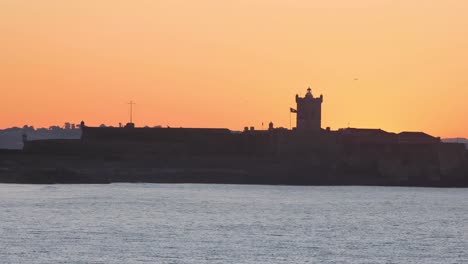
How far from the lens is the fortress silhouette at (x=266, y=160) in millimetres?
167125

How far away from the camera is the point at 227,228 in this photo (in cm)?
8956

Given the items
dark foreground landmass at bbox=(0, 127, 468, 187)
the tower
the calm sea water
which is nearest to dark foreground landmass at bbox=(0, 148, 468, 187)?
dark foreground landmass at bbox=(0, 127, 468, 187)

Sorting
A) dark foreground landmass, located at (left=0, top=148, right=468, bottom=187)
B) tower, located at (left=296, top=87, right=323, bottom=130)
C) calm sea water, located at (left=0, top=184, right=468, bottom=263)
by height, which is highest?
tower, located at (left=296, top=87, right=323, bottom=130)

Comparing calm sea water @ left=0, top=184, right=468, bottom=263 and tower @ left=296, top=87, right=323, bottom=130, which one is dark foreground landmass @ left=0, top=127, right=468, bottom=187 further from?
calm sea water @ left=0, top=184, right=468, bottom=263

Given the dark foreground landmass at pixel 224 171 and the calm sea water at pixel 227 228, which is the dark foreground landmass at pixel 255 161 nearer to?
the dark foreground landmass at pixel 224 171

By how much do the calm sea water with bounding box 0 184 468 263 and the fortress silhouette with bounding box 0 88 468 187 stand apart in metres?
27.5

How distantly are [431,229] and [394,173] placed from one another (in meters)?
76.8

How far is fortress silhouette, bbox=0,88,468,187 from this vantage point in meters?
167

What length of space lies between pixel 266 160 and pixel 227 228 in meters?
79.4

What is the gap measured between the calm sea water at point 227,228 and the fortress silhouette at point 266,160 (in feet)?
90.3

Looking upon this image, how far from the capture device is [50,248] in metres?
74.4

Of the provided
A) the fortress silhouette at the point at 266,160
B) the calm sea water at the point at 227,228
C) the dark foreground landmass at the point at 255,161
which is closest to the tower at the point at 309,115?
the fortress silhouette at the point at 266,160

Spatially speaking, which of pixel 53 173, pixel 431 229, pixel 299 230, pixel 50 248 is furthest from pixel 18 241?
pixel 53 173

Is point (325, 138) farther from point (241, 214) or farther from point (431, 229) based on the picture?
point (431, 229)
